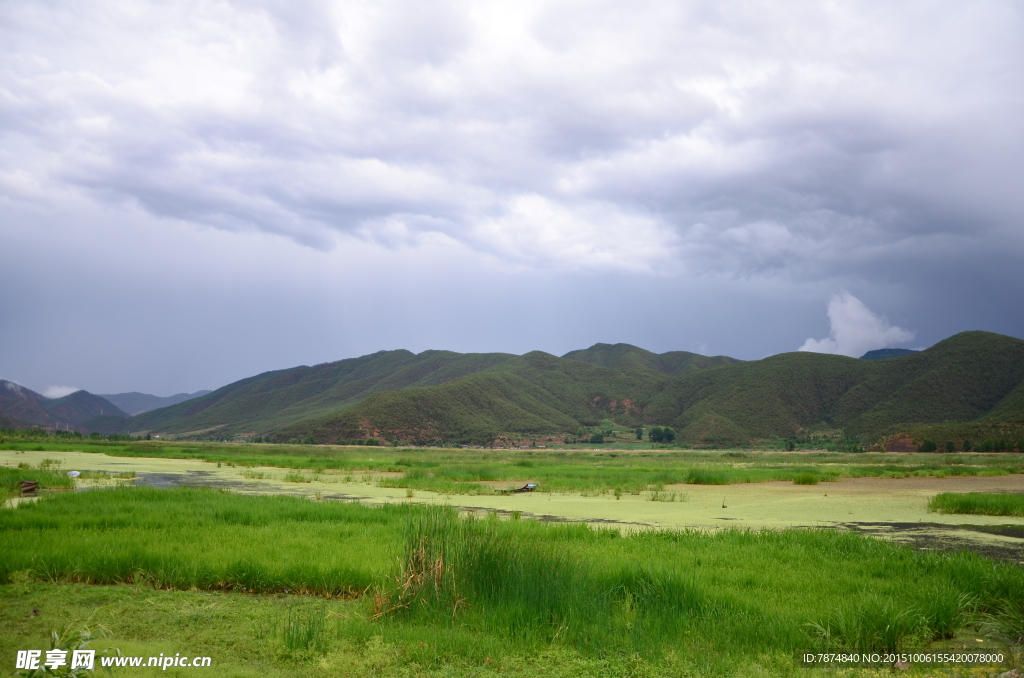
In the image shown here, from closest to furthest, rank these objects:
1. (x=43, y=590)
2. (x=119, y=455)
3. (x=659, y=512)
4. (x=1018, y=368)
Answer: (x=43, y=590)
(x=659, y=512)
(x=119, y=455)
(x=1018, y=368)

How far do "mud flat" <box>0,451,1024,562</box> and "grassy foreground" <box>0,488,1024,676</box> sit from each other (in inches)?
174

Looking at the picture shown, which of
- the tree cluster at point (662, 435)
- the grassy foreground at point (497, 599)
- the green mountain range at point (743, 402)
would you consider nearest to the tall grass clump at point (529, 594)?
the grassy foreground at point (497, 599)

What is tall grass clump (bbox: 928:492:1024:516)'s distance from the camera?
60.3 ft

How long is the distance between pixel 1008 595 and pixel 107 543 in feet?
43.2

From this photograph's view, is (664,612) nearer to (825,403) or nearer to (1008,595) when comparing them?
(1008,595)

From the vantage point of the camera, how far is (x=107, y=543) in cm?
1052

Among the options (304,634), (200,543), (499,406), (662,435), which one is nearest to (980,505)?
(304,634)

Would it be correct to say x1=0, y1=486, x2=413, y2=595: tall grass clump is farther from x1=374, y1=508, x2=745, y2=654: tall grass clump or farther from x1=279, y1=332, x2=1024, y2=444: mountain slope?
x1=279, y1=332, x2=1024, y2=444: mountain slope

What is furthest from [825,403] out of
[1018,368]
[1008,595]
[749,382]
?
[1008,595]

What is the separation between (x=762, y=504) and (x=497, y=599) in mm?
17208

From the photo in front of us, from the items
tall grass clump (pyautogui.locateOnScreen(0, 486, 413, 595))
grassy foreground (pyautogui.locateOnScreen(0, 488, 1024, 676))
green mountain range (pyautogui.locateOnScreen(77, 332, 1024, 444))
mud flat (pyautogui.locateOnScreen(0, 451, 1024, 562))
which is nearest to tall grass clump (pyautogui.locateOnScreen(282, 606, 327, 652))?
grassy foreground (pyautogui.locateOnScreen(0, 488, 1024, 676))

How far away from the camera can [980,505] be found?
61.5ft

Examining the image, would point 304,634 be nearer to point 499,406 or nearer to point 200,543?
point 200,543

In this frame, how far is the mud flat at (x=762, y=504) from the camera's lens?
1497cm
